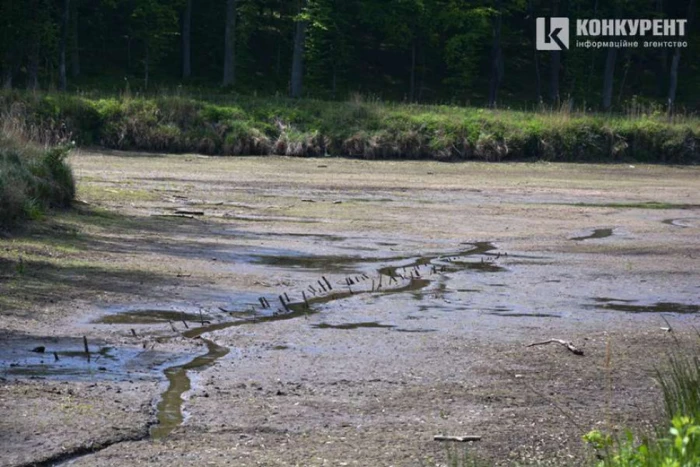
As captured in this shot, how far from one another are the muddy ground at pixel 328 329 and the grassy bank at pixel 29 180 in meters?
0.31

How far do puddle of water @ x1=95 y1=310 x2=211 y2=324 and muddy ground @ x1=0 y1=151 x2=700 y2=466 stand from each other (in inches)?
1.9

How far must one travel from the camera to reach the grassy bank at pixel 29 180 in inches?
587

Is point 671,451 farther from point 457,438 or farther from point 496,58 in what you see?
point 496,58

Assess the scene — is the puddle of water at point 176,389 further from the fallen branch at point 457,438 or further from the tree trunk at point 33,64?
the tree trunk at point 33,64

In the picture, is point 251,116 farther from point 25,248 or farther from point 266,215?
point 25,248

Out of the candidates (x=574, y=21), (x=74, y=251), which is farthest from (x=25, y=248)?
(x=574, y=21)

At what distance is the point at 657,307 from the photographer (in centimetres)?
1203

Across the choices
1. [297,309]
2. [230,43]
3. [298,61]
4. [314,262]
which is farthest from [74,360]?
[230,43]

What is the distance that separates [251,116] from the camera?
34.8 meters

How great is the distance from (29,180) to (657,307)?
8746mm

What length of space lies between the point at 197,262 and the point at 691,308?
5525 mm

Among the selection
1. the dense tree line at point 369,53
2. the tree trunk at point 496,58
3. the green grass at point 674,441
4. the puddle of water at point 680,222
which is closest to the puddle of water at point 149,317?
the green grass at point 674,441

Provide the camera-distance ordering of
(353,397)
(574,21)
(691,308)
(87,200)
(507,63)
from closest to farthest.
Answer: (353,397)
(691,308)
(87,200)
(574,21)
(507,63)

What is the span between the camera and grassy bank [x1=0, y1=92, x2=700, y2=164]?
33.1 m
